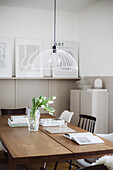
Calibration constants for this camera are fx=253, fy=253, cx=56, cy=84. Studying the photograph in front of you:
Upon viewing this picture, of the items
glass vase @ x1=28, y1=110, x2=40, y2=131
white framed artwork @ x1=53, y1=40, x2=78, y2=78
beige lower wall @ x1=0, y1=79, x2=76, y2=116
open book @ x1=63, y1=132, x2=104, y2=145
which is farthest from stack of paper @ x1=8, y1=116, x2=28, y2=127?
white framed artwork @ x1=53, y1=40, x2=78, y2=78

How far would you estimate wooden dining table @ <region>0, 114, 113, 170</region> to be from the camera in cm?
230

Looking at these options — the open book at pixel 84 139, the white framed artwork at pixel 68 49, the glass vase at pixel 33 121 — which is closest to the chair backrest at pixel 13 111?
the white framed artwork at pixel 68 49

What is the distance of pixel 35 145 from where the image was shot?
105 inches

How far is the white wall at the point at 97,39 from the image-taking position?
16.1 feet

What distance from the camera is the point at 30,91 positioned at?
5746mm

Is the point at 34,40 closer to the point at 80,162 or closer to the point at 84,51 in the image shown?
the point at 84,51

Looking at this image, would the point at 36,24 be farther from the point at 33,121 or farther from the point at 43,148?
the point at 43,148

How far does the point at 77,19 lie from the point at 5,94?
8.08 feet

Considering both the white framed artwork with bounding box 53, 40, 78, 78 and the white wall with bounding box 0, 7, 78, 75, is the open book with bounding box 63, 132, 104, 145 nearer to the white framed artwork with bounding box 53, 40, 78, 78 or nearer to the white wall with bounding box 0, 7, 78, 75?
→ the white framed artwork with bounding box 53, 40, 78, 78

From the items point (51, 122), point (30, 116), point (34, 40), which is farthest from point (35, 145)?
point (34, 40)

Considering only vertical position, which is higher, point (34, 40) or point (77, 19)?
point (77, 19)

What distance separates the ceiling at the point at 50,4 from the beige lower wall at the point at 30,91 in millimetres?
1628

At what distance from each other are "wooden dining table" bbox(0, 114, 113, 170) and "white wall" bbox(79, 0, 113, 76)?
2350 millimetres

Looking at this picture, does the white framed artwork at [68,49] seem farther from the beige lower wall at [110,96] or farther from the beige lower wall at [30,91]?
the beige lower wall at [110,96]
